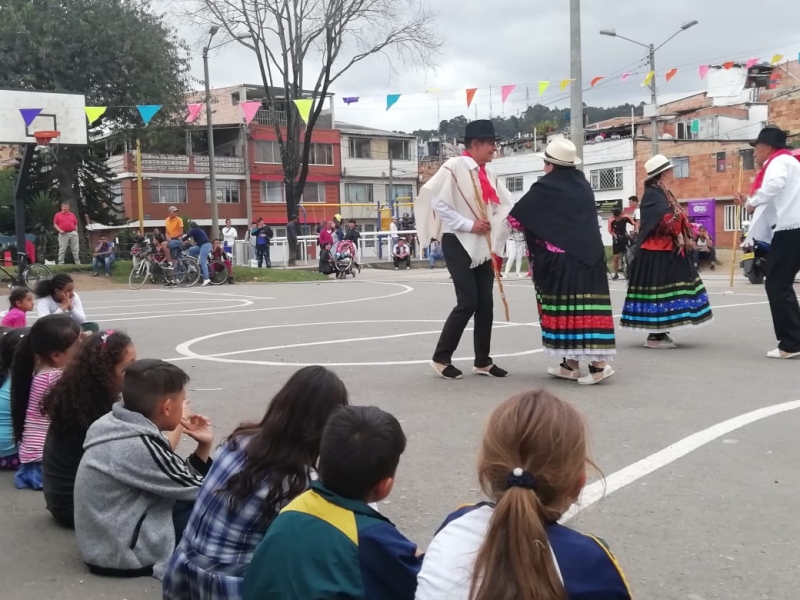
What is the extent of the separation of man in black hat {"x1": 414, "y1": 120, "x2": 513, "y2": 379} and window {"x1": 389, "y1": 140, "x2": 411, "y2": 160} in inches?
2462

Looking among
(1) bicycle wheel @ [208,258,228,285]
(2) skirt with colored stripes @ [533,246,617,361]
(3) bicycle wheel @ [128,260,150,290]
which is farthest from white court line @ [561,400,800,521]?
(3) bicycle wheel @ [128,260,150,290]

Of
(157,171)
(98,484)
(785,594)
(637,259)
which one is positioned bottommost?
(785,594)

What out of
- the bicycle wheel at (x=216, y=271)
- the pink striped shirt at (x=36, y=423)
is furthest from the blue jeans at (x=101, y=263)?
the pink striped shirt at (x=36, y=423)

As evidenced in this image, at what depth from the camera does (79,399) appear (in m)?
4.12

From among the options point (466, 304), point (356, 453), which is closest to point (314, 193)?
point (466, 304)

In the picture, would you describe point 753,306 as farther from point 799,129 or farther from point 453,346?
point 799,129

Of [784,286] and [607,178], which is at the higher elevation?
[607,178]

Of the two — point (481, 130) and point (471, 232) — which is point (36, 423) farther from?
point (481, 130)

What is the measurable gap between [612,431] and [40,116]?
1831cm

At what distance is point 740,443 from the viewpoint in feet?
17.3

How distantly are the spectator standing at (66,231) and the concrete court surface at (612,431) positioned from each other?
15919 millimetres

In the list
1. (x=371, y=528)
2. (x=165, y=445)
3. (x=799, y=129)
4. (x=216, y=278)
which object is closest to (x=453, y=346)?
(x=165, y=445)

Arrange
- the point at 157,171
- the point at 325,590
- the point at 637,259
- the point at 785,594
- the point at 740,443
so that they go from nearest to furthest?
the point at 325,590, the point at 785,594, the point at 740,443, the point at 637,259, the point at 157,171

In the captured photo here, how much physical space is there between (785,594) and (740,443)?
6.78 ft
